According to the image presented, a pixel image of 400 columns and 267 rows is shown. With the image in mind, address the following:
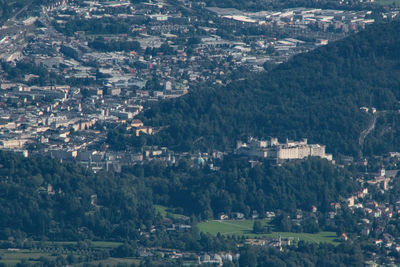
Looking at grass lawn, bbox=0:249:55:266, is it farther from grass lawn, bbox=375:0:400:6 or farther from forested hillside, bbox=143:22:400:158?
grass lawn, bbox=375:0:400:6

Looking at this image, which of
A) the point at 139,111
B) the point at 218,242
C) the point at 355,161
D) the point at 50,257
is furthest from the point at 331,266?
the point at 139,111

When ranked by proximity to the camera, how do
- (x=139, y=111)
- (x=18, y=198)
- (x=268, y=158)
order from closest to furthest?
(x=18, y=198), (x=268, y=158), (x=139, y=111)

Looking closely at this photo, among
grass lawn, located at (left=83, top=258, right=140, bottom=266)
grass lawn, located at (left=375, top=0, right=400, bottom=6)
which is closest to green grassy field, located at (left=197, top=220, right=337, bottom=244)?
grass lawn, located at (left=83, top=258, right=140, bottom=266)

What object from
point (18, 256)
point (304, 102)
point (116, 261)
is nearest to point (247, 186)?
point (116, 261)

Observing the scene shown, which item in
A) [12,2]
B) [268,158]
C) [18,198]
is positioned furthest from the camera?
[12,2]

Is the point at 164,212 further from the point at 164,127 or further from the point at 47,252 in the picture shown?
the point at 164,127

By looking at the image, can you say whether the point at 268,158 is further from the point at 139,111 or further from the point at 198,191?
the point at 139,111
